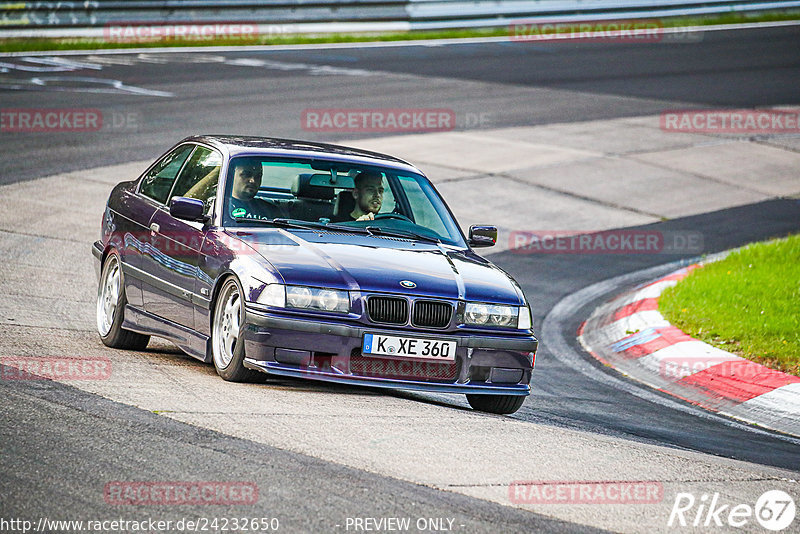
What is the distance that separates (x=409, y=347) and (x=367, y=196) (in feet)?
5.20

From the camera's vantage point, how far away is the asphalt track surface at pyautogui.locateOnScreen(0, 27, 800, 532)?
200 inches

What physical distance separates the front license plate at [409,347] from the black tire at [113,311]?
229cm

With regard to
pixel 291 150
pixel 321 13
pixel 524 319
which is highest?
pixel 321 13

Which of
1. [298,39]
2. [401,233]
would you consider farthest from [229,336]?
[298,39]

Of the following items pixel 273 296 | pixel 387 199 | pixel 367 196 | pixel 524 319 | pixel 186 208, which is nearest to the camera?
pixel 273 296

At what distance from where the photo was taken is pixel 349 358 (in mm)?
6984

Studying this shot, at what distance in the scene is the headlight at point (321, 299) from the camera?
6.96 meters

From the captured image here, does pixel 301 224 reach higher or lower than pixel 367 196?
lower

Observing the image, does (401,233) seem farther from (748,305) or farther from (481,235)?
(748,305)

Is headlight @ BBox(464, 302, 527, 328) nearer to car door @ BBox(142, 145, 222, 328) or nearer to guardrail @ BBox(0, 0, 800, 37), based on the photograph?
car door @ BBox(142, 145, 222, 328)

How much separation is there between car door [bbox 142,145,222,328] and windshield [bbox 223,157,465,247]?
0.24 m

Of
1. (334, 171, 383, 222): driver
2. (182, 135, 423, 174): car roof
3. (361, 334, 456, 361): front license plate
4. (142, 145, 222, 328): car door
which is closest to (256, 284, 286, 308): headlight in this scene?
(361, 334, 456, 361): front license plate

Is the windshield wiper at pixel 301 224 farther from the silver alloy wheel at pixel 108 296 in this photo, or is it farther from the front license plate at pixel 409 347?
the silver alloy wheel at pixel 108 296

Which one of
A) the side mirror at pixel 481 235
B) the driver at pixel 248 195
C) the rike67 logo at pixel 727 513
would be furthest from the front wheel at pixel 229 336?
the rike67 logo at pixel 727 513
